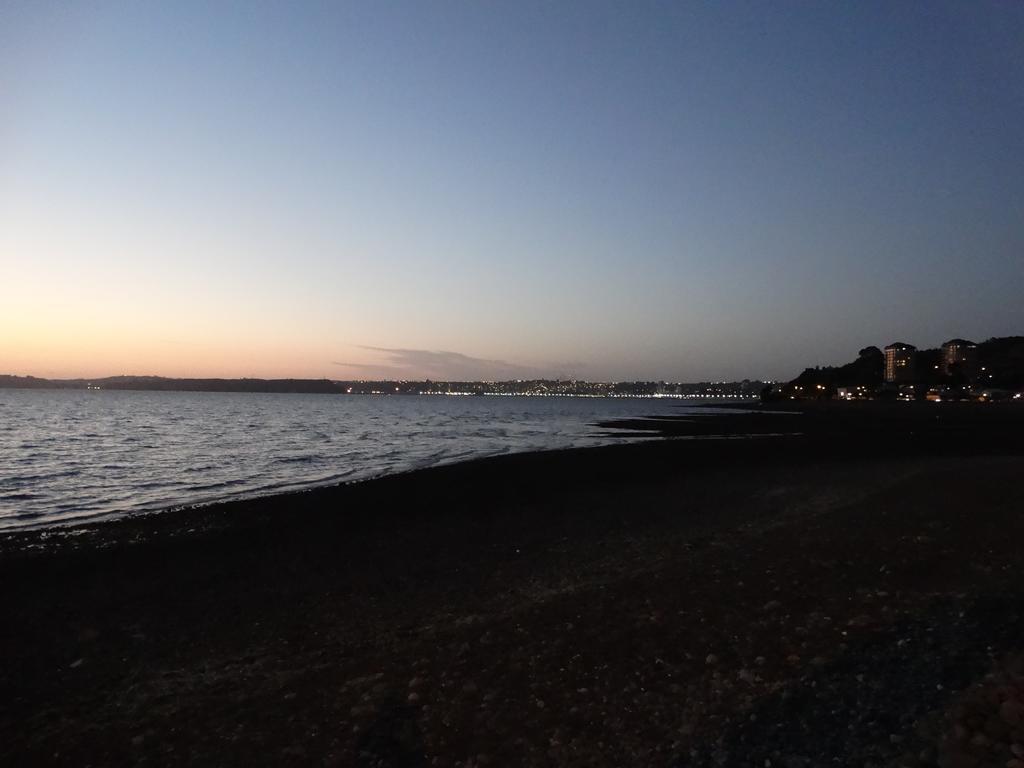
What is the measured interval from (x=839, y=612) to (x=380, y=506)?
555 inches

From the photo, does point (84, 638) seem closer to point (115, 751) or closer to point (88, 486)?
point (115, 751)

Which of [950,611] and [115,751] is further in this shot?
[950,611]

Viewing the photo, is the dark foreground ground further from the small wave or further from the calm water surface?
the small wave

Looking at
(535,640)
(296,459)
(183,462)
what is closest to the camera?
(535,640)

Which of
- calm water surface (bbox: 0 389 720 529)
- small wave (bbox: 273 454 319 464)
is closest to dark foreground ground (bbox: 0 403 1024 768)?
calm water surface (bbox: 0 389 720 529)

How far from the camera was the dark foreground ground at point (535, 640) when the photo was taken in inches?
222

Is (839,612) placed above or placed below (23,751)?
above

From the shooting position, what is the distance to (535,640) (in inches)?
314

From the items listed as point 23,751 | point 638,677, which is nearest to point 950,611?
point 638,677

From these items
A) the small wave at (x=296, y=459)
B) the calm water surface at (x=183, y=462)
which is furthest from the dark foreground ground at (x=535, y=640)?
the small wave at (x=296, y=459)

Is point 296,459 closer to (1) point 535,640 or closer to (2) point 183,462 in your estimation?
(2) point 183,462

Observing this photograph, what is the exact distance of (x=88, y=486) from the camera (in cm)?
2636

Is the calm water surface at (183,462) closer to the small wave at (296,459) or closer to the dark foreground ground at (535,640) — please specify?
Result: the small wave at (296,459)

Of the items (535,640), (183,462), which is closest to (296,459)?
(183,462)
